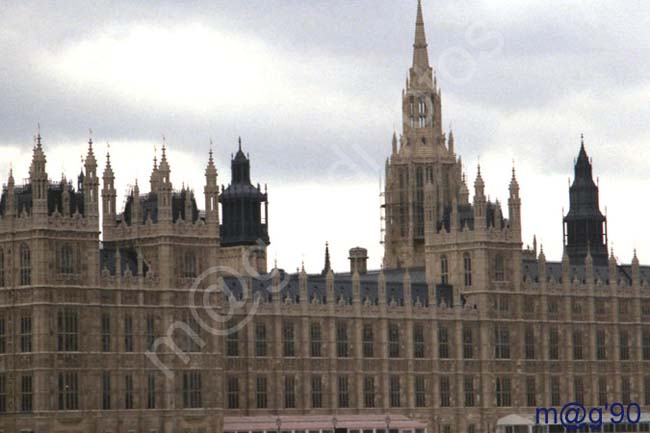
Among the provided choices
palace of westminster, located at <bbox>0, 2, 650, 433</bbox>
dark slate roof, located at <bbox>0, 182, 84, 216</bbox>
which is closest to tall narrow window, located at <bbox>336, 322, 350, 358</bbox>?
palace of westminster, located at <bbox>0, 2, 650, 433</bbox>

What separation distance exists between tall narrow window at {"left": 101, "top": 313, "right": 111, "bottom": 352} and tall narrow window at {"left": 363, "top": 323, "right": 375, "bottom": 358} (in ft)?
109

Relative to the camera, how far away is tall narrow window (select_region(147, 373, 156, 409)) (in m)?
173

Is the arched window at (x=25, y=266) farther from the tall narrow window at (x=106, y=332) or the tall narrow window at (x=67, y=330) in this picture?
the tall narrow window at (x=106, y=332)

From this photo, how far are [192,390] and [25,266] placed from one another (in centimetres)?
1843

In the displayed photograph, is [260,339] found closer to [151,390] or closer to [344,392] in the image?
[344,392]

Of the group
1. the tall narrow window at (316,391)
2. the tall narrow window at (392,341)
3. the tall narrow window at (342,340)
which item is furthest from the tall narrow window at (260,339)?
the tall narrow window at (392,341)

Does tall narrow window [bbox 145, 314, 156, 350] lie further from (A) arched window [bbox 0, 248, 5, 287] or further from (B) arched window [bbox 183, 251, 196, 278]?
(A) arched window [bbox 0, 248, 5, 287]

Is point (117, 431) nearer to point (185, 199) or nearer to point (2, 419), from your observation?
point (2, 419)

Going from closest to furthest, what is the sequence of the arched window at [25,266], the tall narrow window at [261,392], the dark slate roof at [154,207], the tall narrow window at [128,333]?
the arched window at [25,266]
the tall narrow window at [128,333]
the dark slate roof at [154,207]
the tall narrow window at [261,392]

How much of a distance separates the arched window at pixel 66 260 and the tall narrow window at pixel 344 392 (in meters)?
35.3

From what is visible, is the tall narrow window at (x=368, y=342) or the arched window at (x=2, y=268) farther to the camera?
the tall narrow window at (x=368, y=342)

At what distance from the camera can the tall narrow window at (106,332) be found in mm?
170125

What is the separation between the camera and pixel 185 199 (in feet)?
583

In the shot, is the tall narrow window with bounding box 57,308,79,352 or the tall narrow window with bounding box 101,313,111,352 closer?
the tall narrow window with bounding box 57,308,79,352
